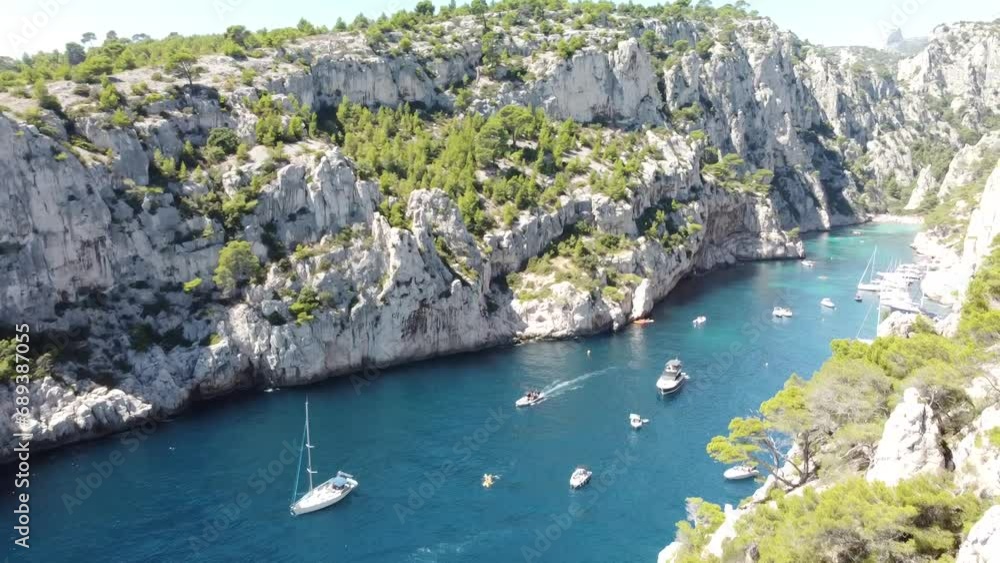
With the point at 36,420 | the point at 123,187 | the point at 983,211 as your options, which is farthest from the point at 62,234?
the point at 983,211

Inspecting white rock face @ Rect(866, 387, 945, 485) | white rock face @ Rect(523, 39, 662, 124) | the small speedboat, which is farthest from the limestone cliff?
white rock face @ Rect(866, 387, 945, 485)

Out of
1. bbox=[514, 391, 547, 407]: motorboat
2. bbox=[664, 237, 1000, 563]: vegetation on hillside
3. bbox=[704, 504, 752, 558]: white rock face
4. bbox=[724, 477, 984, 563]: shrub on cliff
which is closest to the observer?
bbox=[724, 477, 984, 563]: shrub on cliff

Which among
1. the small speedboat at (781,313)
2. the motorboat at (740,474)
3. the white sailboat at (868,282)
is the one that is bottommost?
the white sailboat at (868,282)

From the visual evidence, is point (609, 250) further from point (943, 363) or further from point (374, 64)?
point (943, 363)

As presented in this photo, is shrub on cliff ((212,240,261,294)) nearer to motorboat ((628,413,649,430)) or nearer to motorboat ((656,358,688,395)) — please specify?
motorboat ((628,413,649,430))

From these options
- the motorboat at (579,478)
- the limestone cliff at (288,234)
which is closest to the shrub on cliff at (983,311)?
the motorboat at (579,478)

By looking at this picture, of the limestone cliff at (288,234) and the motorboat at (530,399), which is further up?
the limestone cliff at (288,234)


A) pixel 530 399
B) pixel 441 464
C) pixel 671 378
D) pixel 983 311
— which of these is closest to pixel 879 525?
pixel 983 311

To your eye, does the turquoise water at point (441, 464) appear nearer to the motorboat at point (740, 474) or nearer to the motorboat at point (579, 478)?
the motorboat at point (740, 474)
